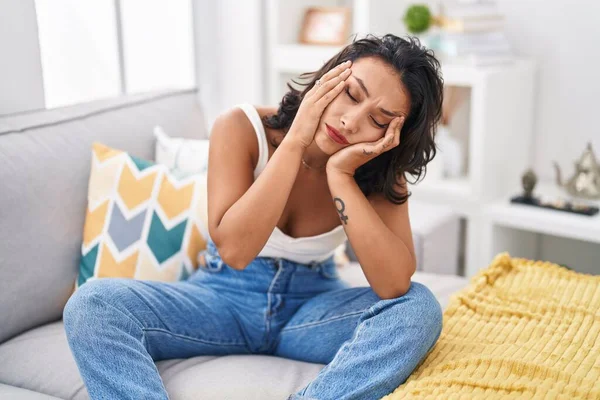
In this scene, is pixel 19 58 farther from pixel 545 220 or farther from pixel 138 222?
pixel 545 220

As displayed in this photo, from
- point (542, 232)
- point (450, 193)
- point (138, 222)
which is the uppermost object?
point (138, 222)

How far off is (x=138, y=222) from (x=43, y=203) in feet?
0.70

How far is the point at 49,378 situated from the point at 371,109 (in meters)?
0.82

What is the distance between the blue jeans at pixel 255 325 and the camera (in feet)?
3.93

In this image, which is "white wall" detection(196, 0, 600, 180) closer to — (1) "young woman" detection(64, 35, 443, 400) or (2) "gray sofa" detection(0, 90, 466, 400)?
(2) "gray sofa" detection(0, 90, 466, 400)

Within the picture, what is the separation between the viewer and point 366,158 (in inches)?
54.2

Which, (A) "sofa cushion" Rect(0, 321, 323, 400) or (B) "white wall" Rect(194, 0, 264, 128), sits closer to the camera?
(A) "sofa cushion" Rect(0, 321, 323, 400)

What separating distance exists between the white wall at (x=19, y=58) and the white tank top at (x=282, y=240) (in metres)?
0.66

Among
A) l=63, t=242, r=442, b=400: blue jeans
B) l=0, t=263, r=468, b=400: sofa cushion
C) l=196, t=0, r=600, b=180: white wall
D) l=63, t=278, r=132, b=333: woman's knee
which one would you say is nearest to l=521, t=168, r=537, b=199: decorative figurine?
l=196, t=0, r=600, b=180: white wall

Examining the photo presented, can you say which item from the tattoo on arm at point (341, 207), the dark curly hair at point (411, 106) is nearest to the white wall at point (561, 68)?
the dark curly hair at point (411, 106)

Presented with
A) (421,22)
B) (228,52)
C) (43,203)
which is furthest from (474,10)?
(43,203)

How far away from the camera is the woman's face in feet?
4.36

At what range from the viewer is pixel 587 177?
2223 mm

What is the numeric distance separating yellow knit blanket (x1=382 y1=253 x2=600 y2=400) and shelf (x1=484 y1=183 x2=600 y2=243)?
370 millimetres
